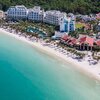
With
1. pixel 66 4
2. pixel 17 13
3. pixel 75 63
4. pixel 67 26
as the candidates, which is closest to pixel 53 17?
pixel 67 26

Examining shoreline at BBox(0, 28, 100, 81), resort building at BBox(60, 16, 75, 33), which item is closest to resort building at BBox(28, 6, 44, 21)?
resort building at BBox(60, 16, 75, 33)

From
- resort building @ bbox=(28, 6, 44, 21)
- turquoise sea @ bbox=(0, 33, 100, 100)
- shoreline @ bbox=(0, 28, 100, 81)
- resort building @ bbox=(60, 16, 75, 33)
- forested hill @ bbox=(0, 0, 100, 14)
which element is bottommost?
turquoise sea @ bbox=(0, 33, 100, 100)

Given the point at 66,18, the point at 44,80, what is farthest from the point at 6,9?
the point at 44,80

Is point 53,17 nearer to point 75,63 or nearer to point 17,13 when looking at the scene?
point 17,13

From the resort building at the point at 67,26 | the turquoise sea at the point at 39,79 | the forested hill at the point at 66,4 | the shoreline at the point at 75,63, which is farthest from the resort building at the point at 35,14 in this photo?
the turquoise sea at the point at 39,79

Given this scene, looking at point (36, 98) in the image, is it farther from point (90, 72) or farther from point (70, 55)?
point (70, 55)

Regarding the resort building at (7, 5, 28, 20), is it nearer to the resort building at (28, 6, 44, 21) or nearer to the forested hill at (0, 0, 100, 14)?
the resort building at (28, 6, 44, 21)
